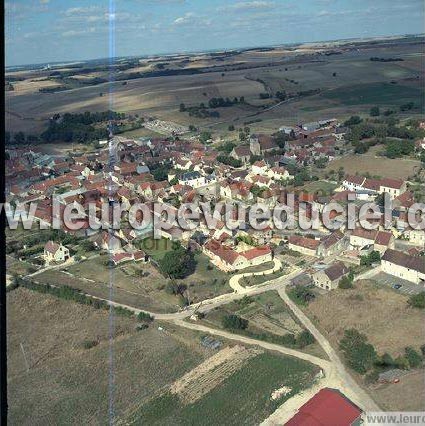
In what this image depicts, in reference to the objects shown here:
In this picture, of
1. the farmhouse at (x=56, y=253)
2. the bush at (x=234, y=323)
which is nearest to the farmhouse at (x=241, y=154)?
the farmhouse at (x=56, y=253)

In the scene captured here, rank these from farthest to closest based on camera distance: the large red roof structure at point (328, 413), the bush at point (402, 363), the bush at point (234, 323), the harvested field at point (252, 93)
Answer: the harvested field at point (252, 93) → the bush at point (234, 323) → the bush at point (402, 363) → the large red roof structure at point (328, 413)

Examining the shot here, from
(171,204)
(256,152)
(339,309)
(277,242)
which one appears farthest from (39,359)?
(256,152)

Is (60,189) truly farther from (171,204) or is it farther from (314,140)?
(314,140)

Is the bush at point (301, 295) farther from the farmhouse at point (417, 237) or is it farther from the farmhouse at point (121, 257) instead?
the farmhouse at point (121, 257)

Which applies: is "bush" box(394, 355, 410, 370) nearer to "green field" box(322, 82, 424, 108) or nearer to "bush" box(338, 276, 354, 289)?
"bush" box(338, 276, 354, 289)

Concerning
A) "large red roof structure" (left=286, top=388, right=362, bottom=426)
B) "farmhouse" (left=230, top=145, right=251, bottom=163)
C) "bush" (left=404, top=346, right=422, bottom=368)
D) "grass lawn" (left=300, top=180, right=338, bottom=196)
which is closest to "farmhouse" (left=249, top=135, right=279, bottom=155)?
"farmhouse" (left=230, top=145, right=251, bottom=163)
